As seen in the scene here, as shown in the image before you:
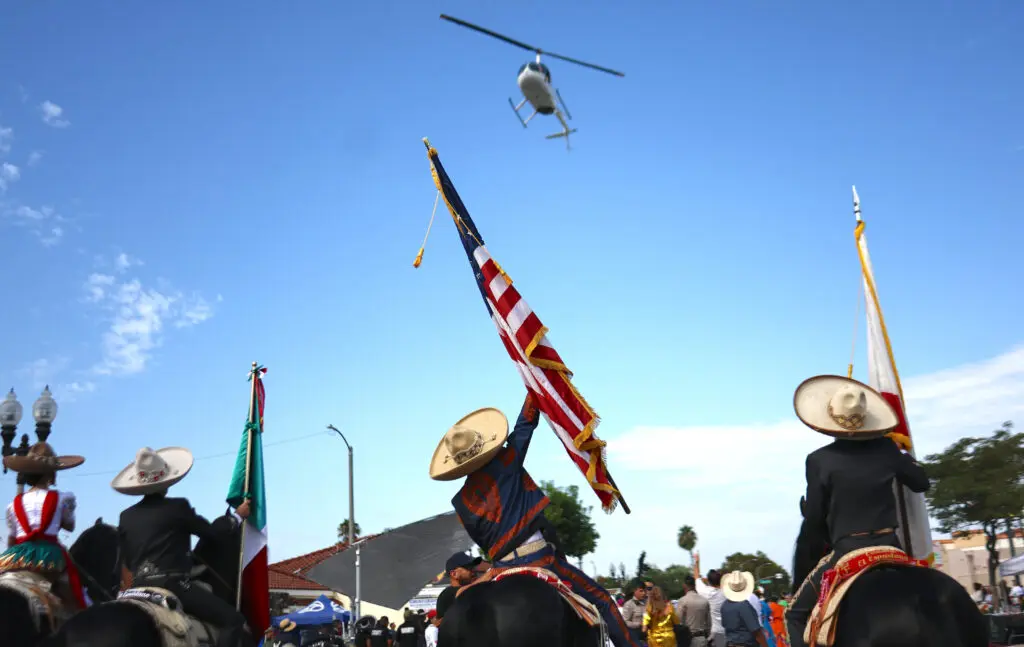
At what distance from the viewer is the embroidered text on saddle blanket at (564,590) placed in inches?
248

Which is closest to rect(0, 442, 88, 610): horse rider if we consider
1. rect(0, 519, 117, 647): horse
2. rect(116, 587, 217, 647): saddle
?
rect(0, 519, 117, 647): horse

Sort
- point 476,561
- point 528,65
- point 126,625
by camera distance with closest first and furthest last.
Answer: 1. point 126,625
2. point 476,561
3. point 528,65

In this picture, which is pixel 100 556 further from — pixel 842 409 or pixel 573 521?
pixel 573 521

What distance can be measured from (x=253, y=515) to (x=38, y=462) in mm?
2109

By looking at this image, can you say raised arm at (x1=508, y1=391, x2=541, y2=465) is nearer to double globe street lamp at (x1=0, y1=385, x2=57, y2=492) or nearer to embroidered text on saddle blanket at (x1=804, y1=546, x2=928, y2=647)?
embroidered text on saddle blanket at (x1=804, y1=546, x2=928, y2=647)

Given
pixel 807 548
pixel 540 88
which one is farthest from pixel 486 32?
pixel 807 548

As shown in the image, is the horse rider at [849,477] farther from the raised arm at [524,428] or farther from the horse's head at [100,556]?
the horse's head at [100,556]

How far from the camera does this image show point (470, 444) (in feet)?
23.0

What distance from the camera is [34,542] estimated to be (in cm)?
841

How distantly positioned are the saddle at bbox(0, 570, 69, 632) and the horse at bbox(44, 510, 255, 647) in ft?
1.28

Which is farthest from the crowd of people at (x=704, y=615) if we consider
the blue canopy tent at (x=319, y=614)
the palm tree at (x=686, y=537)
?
the palm tree at (x=686, y=537)

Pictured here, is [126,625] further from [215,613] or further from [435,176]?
[435,176]

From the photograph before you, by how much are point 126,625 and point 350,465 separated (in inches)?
1066

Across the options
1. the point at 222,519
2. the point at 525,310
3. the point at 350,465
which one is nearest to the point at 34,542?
the point at 222,519
